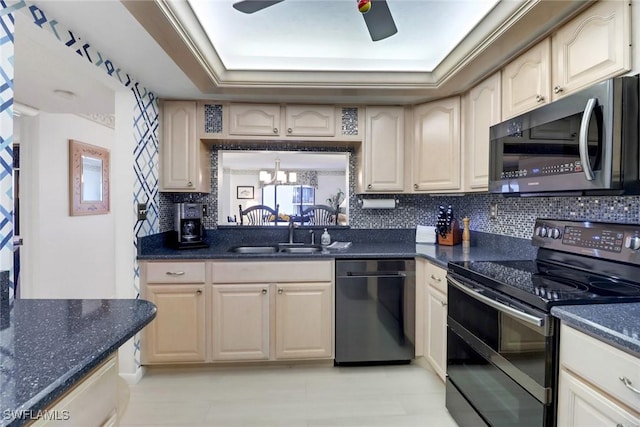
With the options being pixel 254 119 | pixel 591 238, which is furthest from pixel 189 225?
pixel 591 238

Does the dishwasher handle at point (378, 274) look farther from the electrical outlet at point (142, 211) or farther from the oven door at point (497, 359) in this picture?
the electrical outlet at point (142, 211)

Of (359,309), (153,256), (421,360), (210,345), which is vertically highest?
(153,256)

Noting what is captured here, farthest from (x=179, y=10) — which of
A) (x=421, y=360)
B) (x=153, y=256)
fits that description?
(x=421, y=360)

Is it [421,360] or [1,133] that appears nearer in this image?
[1,133]

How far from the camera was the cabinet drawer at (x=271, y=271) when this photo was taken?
91.0 inches

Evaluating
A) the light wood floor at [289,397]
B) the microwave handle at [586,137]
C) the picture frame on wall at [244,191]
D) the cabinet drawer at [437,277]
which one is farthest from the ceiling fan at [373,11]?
the light wood floor at [289,397]

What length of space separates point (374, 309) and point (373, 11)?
1835 millimetres

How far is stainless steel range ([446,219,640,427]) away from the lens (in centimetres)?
115

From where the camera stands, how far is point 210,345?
7.61ft

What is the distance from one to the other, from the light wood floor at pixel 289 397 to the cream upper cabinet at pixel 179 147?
1.41 m

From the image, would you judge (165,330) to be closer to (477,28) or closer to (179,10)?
(179,10)

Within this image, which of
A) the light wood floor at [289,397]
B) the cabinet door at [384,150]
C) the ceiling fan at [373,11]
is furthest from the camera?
the cabinet door at [384,150]

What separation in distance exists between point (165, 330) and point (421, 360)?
188 cm

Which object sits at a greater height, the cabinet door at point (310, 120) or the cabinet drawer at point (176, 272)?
the cabinet door at point (310, 120)
